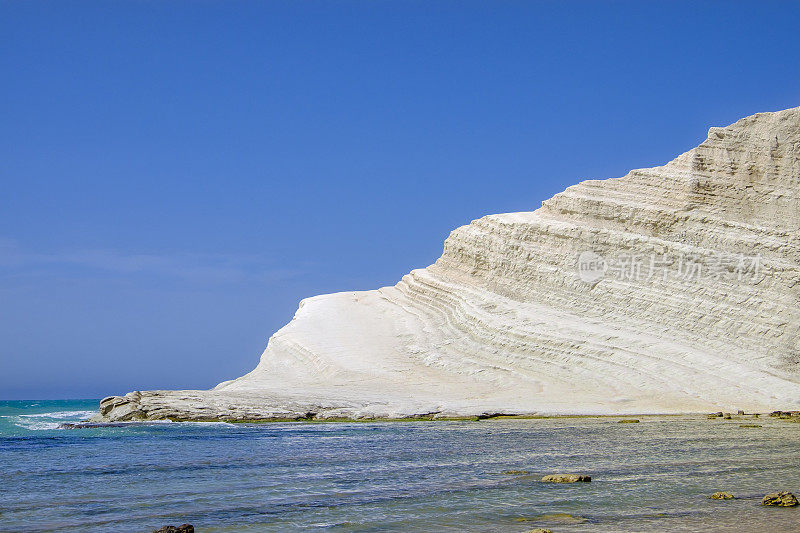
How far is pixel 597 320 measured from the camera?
136 ft

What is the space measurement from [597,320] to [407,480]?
28702mm

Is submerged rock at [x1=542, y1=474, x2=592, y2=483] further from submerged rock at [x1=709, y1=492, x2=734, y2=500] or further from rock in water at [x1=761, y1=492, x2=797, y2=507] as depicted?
rock in water at [x1=761, y1=492, x2=797, y2=507]

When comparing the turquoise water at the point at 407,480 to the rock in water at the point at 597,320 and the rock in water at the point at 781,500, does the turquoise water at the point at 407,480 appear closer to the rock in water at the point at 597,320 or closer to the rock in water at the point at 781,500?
the rock in water at the point at 781,500

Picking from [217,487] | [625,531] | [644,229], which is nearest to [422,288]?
[644,229]

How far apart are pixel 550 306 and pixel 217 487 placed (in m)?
31.4

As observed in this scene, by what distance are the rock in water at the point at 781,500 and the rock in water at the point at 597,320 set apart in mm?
21461

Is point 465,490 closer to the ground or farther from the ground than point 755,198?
closer to the ground

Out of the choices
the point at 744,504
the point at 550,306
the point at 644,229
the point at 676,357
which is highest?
the point at 644,229

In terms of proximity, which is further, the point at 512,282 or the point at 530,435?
the point at 512,282

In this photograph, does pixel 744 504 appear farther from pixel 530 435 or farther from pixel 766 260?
pixel 766 260

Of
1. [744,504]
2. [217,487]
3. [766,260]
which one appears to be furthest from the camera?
[766,260]

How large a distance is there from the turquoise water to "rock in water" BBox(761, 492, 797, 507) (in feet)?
0.63

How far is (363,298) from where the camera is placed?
5697cm

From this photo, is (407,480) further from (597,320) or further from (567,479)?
(597,320)
